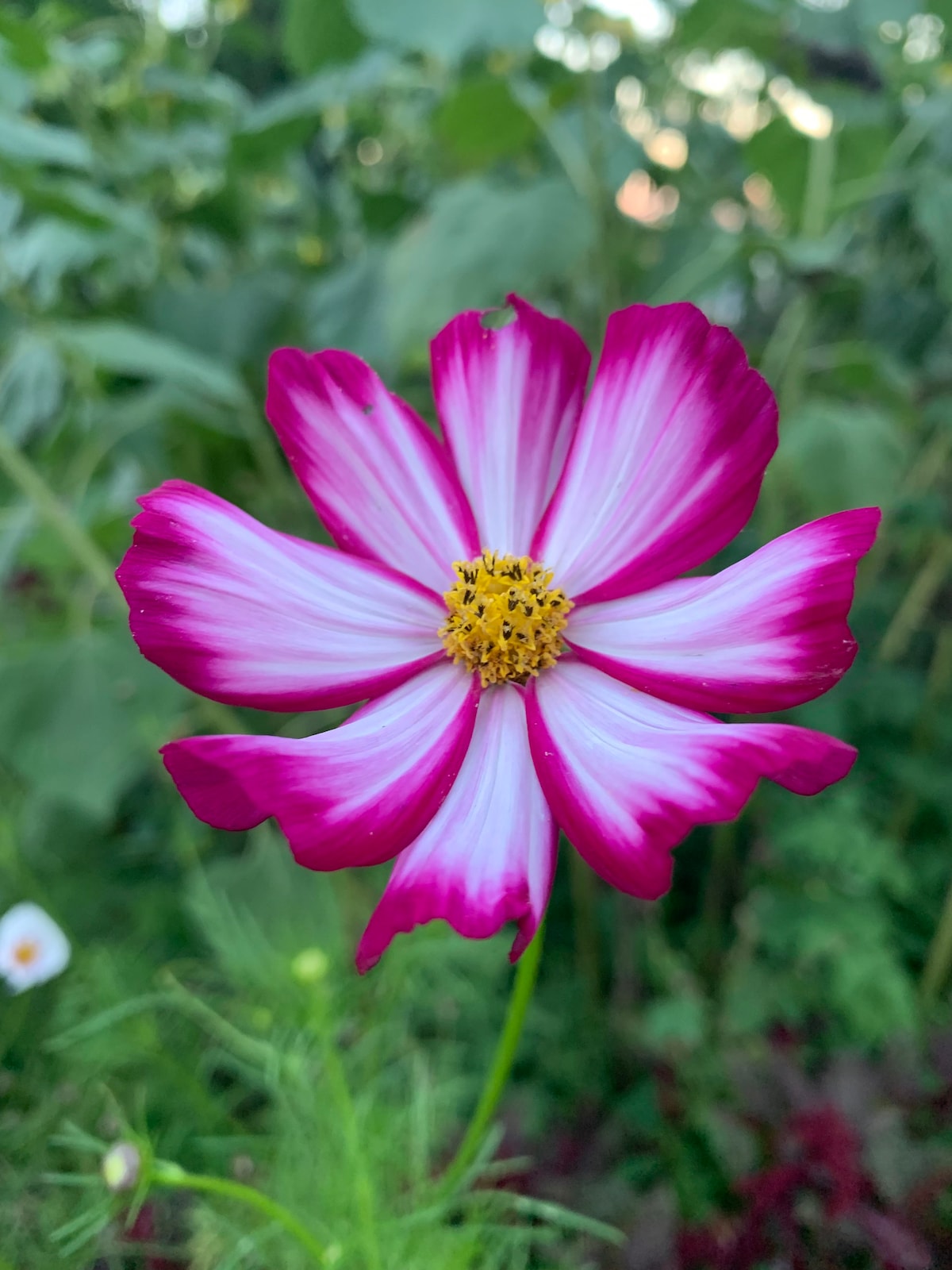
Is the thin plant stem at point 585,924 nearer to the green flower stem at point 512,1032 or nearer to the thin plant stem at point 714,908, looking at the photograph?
the thin plant stem at point 714,908

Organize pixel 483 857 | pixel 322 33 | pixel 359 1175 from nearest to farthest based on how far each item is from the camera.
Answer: pixel 483 857 → pixel 359 1175 → pixel 322 33

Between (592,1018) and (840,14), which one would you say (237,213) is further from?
(592,1018)

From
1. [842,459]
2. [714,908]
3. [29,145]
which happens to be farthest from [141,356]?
[714,908]

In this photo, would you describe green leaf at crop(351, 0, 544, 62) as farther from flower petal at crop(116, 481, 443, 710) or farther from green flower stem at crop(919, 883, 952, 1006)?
green flower stem at crop(919, 883, 952, 1006)

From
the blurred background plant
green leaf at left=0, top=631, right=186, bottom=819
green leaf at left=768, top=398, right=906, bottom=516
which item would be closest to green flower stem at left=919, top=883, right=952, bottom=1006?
the blurred background plant

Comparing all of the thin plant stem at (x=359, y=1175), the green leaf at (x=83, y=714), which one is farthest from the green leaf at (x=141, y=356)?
the thin plant stem at (x=359, y=1175)

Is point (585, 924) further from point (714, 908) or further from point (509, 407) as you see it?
point (509, 407)
